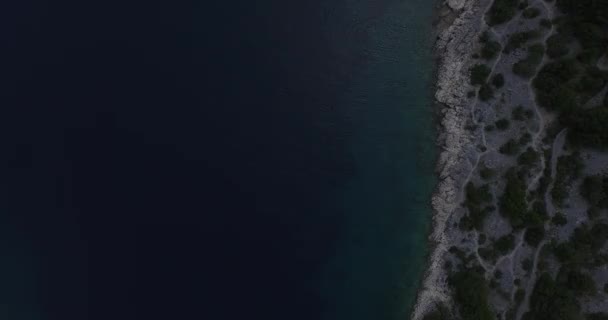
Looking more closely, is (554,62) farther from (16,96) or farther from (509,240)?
(16,96)

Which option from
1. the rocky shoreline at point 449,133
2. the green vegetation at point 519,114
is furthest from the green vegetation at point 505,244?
the green vegetation at point 519,114

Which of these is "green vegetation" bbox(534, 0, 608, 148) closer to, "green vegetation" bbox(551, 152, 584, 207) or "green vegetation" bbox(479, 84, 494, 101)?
"green vegetation" bbox(551, 152, 584, 207)

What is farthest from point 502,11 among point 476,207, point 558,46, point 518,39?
point 476,207

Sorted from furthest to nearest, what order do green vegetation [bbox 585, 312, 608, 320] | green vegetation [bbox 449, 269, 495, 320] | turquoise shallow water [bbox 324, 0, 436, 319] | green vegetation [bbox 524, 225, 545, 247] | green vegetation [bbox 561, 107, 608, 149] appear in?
turquoise shallow water [bbox 324, 0, 436, 319] < green vegetation [bbox 449, 269, 495, 320] < green vegetation [bbox 524, 225, 545, 247] < green vegetation [bbox 561, 107, 608, 149] < green vegetation [bbox 585, 312, 608, 320]

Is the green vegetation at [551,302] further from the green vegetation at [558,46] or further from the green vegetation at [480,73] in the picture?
the green vegetation at [558,46]

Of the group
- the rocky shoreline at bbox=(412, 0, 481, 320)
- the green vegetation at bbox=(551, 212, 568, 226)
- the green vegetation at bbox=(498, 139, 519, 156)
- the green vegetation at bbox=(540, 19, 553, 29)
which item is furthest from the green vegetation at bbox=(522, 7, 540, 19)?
→ the green vegetation at bbox=(551, 212, 568, 226)

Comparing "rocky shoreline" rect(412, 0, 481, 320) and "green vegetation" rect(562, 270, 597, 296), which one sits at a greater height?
"rocky shoreline" rect(412, 0, 481, 320)
